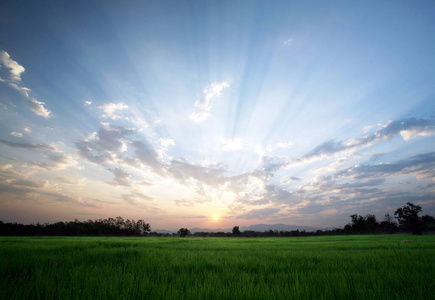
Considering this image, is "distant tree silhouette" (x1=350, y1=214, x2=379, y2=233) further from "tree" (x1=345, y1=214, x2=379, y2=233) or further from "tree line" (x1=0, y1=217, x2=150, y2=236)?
"tree line" (x1=0, y1=217, x2=150, y2=236)

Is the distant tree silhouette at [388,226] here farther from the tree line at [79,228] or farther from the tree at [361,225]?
the tree line at [79,228]

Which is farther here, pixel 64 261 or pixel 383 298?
pixel 64 261

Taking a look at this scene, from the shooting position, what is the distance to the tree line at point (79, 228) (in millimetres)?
71062

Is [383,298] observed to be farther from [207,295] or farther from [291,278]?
[207,295]

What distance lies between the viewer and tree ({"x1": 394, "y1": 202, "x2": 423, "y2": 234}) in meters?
58.9

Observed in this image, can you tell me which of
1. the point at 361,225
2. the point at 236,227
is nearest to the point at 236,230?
the point at 236,227

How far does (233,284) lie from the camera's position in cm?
287

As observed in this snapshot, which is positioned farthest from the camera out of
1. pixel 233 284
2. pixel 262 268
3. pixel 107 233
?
pixel 107 233

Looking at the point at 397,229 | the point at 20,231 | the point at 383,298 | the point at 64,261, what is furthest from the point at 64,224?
the point at 397,229

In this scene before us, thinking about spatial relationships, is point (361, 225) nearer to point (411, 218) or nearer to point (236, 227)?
point (411, 218)

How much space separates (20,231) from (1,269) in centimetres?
10456

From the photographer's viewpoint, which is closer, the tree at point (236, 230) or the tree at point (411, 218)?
the tree at point (411, 218)

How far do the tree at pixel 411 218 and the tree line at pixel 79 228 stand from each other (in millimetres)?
127320

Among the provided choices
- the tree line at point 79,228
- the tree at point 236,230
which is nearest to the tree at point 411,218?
the tree at point 236,230
